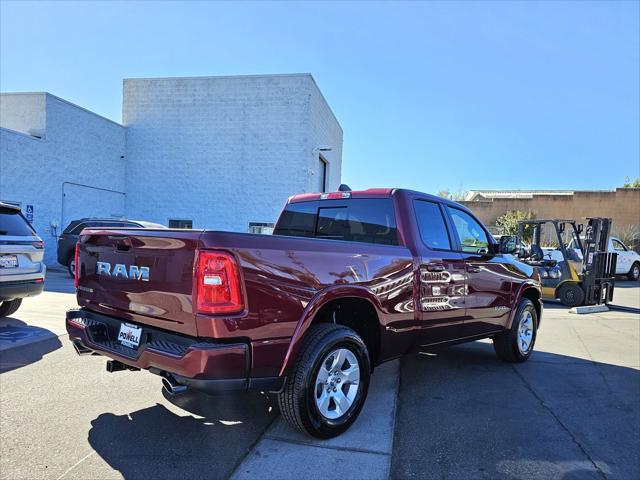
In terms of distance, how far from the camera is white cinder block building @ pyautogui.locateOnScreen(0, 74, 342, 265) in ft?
67.5

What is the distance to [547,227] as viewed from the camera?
28.0 meters

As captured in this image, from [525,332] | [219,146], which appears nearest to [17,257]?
[525,332]

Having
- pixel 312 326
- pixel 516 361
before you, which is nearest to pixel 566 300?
pixel 516 361

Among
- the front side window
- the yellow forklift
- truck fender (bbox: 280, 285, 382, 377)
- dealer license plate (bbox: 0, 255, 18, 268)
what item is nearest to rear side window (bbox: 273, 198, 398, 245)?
truck fender (bbox: 280, 285, 382, 377)

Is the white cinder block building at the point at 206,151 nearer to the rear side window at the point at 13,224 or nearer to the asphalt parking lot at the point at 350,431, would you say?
the rear side window at the point at 13,224

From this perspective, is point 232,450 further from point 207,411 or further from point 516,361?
point 516,361

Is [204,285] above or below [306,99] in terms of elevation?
below

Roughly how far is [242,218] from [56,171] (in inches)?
307

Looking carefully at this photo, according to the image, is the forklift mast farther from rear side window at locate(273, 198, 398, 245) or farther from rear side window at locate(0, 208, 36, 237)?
rear side window at locate(0, 208, 36, 237)

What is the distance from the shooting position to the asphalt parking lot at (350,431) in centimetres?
292

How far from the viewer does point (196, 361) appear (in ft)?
8.60

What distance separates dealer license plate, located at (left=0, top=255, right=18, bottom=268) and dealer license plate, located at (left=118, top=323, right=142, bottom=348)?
404 centimetres

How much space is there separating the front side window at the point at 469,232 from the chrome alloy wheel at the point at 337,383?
6.78 feet

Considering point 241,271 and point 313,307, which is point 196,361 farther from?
point 313,307
